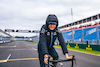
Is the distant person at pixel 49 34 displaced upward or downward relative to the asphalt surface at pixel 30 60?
upward

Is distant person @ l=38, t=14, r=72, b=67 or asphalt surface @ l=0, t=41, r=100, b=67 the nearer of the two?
distant person @ l=38, t=14, r=72, b=67

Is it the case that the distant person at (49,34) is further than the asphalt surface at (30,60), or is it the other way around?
the asphalt surface at (30,60)

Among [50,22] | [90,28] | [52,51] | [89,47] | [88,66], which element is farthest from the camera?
[90,28]

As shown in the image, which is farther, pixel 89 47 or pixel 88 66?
pixel 89 47

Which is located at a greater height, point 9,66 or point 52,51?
point 52,51

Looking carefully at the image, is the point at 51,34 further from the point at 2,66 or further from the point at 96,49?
the point at 96,49

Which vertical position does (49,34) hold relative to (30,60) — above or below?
above

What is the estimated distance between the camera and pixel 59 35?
217 cm

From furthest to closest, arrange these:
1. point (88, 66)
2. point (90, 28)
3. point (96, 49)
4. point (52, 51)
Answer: point (90, 28)
point (96, 49)
point (88, 66)
point (52, 51)

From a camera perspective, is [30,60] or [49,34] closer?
[49,34]

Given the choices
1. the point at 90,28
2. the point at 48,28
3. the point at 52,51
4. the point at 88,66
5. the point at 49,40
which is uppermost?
the point at 90,28

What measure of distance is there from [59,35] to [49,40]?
9.7 inches

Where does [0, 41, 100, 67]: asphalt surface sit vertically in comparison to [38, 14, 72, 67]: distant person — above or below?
below

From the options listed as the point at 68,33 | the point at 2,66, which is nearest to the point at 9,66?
the point at 2,66
